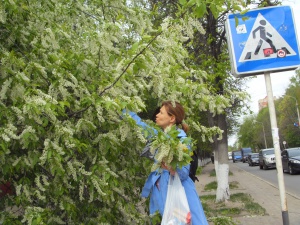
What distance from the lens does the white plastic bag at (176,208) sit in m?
2.75

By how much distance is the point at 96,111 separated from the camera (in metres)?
3.04

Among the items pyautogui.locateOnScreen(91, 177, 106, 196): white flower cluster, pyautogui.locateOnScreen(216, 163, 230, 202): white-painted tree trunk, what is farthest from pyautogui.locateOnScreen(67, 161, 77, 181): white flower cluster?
pyautogui.locateOnScreen(216, 163, 230, 202): white-painted tree trunk

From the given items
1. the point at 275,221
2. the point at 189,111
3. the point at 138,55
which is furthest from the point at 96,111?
the point at 275,221

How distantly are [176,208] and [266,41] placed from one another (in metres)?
1.69

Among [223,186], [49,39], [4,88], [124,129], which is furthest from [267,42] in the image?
[223,186]

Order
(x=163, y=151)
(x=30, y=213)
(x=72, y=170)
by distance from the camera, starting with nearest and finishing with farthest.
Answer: (x=163, y=151) < (x=30, y=213) < (x=72, y=170)

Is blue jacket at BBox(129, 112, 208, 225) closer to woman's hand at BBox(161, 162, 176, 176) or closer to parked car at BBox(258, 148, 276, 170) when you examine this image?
woman's hand at BBox(161, 162, 176, 176)

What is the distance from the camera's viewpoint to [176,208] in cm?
276

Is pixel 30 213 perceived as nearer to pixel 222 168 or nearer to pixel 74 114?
pixel 74 114

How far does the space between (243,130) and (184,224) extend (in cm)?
10319

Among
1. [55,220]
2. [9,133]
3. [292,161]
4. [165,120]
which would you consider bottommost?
[55,220]

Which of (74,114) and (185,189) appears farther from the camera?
(74,114)

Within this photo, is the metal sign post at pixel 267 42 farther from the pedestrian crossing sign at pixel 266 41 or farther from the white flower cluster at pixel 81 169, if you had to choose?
the white flower cluster at pixel 81 169

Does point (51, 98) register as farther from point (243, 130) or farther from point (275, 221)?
point (243, 130)
